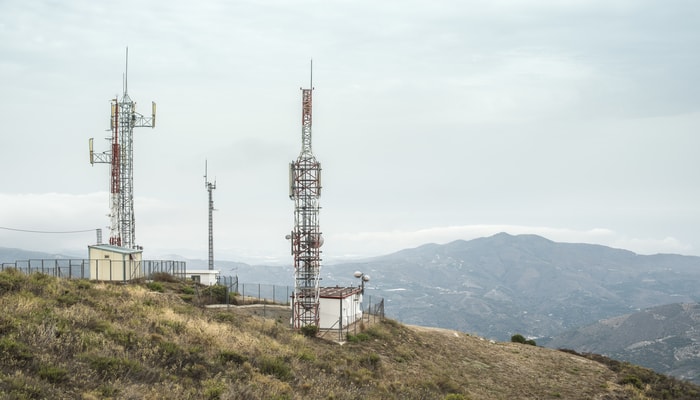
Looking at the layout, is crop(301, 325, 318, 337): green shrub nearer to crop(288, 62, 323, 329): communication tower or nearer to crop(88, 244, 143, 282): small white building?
crop(288, 62, 323, 329): communication tower

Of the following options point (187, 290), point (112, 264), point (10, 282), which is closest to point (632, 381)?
point (187, 290)

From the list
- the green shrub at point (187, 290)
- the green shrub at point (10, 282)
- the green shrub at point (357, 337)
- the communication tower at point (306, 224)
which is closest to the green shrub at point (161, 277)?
the green shrub at point (187, 290)

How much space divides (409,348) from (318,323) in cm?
793

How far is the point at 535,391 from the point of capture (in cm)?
3947

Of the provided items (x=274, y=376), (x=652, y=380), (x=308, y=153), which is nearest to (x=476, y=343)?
(x=652, y=380)

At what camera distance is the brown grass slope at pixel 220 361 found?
721 inches

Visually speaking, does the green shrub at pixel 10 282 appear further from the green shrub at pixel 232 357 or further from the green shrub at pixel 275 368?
the green shrub at pixel 275 368

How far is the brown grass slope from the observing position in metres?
18.3

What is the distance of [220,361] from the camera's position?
23.9 meters

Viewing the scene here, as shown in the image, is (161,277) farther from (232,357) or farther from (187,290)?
(232,357)

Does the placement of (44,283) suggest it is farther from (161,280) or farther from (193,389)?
(161,280)

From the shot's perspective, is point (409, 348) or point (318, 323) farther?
point (318, 323)

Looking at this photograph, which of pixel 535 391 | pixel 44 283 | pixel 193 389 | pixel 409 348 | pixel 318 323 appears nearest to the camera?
pixel 193 389

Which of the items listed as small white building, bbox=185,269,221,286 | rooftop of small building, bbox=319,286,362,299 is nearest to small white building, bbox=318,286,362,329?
rooftop of small building, bbox=319,286,362,299
